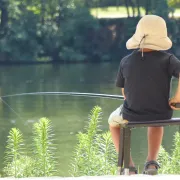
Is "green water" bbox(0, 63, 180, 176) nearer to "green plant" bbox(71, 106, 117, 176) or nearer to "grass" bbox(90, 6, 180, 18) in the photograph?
"green plant" bbox(71, 106, 117, 176)

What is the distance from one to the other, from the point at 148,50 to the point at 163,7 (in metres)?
41.4

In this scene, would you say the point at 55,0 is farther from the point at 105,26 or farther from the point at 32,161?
the point at 32,161

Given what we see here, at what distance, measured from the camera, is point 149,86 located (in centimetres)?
353

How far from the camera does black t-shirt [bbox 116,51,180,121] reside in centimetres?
351

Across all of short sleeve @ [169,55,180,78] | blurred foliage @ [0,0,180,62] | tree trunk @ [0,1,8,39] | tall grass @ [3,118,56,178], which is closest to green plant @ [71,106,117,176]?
tall grass @ [3,118,56,178]

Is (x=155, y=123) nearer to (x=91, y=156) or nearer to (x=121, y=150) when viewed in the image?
(x=121, y=150)

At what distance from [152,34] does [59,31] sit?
39.0 metres

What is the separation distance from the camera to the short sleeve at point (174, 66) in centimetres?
343

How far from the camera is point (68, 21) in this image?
1693 inches

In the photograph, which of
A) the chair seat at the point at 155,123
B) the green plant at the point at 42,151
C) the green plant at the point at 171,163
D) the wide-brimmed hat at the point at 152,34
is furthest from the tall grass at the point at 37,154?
the chair seat at the point at 155,123

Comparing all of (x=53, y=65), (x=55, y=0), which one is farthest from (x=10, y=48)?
(x=55, y=0)

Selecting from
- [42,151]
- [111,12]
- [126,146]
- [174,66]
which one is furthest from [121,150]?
[111,12]

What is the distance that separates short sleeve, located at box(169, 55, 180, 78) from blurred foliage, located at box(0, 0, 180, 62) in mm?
35966

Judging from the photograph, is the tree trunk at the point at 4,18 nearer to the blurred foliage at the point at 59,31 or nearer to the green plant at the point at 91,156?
the blurred foliage at the point at 59,31
